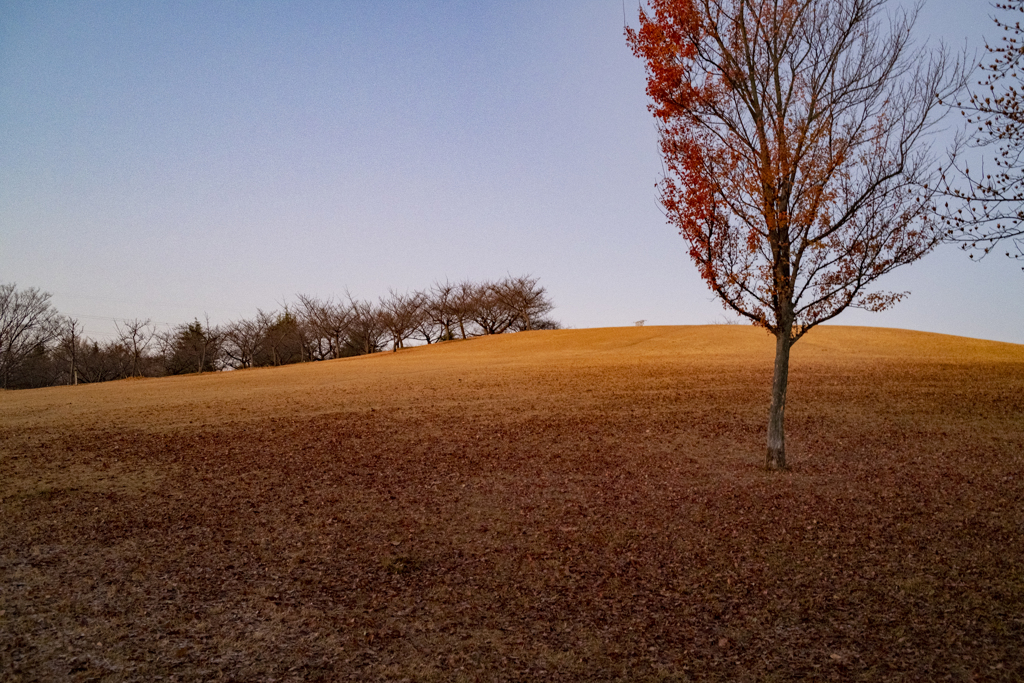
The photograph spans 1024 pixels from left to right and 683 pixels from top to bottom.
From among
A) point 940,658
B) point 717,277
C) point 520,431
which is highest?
point 717,277

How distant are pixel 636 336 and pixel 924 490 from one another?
3654cm

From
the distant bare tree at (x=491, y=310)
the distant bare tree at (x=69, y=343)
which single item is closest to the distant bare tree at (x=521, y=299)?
the distant bare tree at (x=491, y=310)

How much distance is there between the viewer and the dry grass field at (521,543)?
Result: 6703 mm

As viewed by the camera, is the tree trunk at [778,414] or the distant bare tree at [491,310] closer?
the tree trunk at [778,414]

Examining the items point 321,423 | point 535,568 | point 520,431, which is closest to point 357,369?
point 321,423

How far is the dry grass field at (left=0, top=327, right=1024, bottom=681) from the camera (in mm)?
6703

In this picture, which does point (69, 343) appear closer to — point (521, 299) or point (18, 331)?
point (18, 331)

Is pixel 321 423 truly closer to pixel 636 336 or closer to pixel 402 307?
pixel 636 336

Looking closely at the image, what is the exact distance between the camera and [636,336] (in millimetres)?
48094

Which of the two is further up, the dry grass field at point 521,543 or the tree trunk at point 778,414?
the tree trunk at point 778,414

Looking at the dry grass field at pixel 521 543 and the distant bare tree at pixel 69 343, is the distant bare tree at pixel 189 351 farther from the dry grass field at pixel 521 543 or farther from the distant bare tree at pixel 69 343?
the dry grass field at pixel 521 543

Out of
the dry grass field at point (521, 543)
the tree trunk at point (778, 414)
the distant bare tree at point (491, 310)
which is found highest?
the distant bare tree at point (491, 310)

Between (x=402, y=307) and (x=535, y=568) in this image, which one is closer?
(x=535, y=568)

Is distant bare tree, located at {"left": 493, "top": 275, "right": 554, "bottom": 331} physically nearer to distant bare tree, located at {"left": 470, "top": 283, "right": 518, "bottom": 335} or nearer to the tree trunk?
distant bare tree, located at {"left": 470, "top": 283, "right": 518, "bottom": 335}
